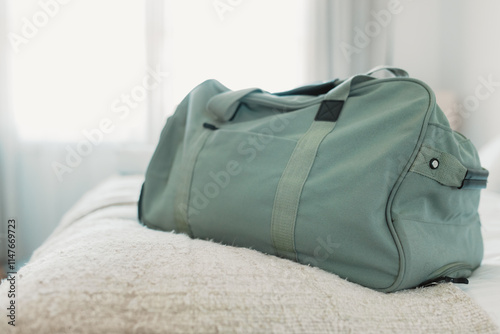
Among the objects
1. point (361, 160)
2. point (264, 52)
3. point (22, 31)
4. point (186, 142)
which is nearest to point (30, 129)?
point (22, 31)

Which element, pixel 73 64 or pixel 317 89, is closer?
pixel 317 89

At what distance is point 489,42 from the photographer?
1515mm

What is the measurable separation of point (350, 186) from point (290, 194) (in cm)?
8

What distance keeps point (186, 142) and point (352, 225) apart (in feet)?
1.20

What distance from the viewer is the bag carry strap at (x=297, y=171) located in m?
0.54

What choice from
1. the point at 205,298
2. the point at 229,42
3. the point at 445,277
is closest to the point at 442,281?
the point at 445,277

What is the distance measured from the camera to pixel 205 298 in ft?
1.30

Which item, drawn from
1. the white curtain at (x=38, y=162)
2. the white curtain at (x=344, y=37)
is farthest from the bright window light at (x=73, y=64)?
the white curtain at (x=344, y=37)

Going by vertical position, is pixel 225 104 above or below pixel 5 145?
above

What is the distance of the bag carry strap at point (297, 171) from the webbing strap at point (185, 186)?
190 millimetres

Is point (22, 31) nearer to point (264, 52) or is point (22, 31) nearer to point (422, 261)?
point (264, 52)

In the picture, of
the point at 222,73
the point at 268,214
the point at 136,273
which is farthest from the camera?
the point at 222,73

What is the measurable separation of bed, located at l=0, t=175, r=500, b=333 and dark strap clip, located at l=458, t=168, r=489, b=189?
0.14 m

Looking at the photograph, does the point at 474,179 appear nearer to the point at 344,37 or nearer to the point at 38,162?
the point at 344,37
